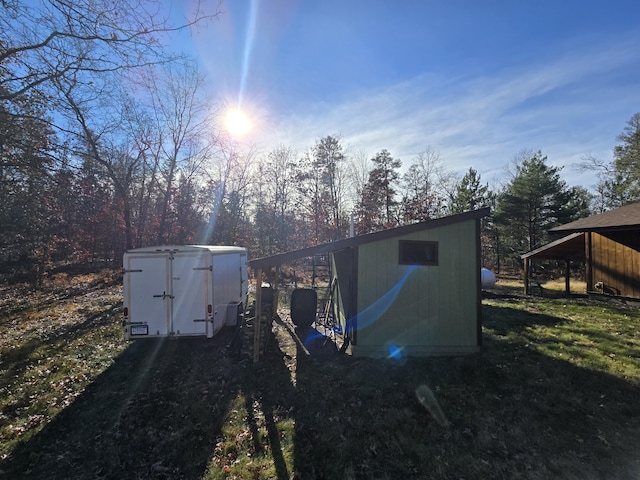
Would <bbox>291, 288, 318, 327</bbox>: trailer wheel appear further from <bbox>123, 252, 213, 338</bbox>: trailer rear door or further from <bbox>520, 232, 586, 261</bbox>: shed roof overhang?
<bbox>520, 232, 586, 261</bbox>: shed roof overhang

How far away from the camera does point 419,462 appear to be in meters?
3.89

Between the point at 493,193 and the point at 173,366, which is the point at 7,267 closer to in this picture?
the point at 173,366

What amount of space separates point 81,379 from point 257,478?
4.93 metres

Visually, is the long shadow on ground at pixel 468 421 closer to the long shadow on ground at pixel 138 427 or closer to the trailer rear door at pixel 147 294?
the long shadow on ground at pixel 138 427

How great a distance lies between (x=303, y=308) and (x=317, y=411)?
5.12 m

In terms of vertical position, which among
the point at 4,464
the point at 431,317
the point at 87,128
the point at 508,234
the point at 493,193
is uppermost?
the point at 493,193

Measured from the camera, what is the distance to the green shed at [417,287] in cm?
724

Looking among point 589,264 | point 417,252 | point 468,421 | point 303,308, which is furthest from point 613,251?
point 468,421

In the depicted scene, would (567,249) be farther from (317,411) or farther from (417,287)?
(317,411)

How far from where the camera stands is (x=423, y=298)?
7277mm

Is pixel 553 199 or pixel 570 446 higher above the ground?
pixel 553 199

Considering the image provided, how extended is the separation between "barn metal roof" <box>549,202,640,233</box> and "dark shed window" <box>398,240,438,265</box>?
908cm

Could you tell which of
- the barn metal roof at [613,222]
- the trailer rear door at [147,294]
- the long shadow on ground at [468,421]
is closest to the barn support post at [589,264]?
the barn metal roof at [613,222]

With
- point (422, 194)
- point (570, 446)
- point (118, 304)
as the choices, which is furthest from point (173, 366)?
point (422, 194)
